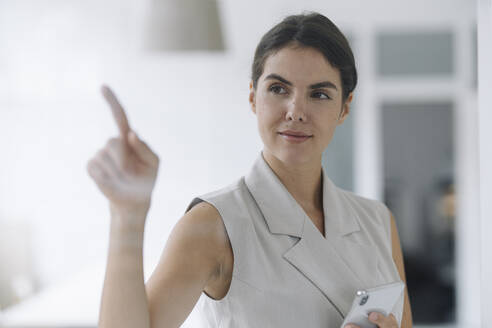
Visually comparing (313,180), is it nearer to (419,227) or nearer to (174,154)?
(174,154)

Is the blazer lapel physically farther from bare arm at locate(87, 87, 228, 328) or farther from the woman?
bare arm at locate(87, 87, 228, 328)

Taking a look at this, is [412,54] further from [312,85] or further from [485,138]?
[312,85]

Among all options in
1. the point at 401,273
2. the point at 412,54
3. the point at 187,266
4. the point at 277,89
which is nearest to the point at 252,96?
the point at 277,89

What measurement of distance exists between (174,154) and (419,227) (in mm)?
2279

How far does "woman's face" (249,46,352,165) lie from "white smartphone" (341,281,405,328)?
21 cm

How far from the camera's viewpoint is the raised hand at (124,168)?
18.7 inches

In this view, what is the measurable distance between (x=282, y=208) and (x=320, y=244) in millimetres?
79

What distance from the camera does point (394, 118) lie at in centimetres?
301

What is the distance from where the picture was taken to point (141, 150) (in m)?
0.48

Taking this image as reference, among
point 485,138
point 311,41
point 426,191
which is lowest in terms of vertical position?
point 426,191

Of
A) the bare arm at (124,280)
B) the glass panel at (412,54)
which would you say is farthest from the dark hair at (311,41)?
the glass panel at (412,54)

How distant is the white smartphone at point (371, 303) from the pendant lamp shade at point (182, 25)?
1.82 ft

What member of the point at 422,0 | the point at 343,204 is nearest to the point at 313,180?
the point at 343,204

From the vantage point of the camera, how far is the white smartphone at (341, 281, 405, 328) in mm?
684
